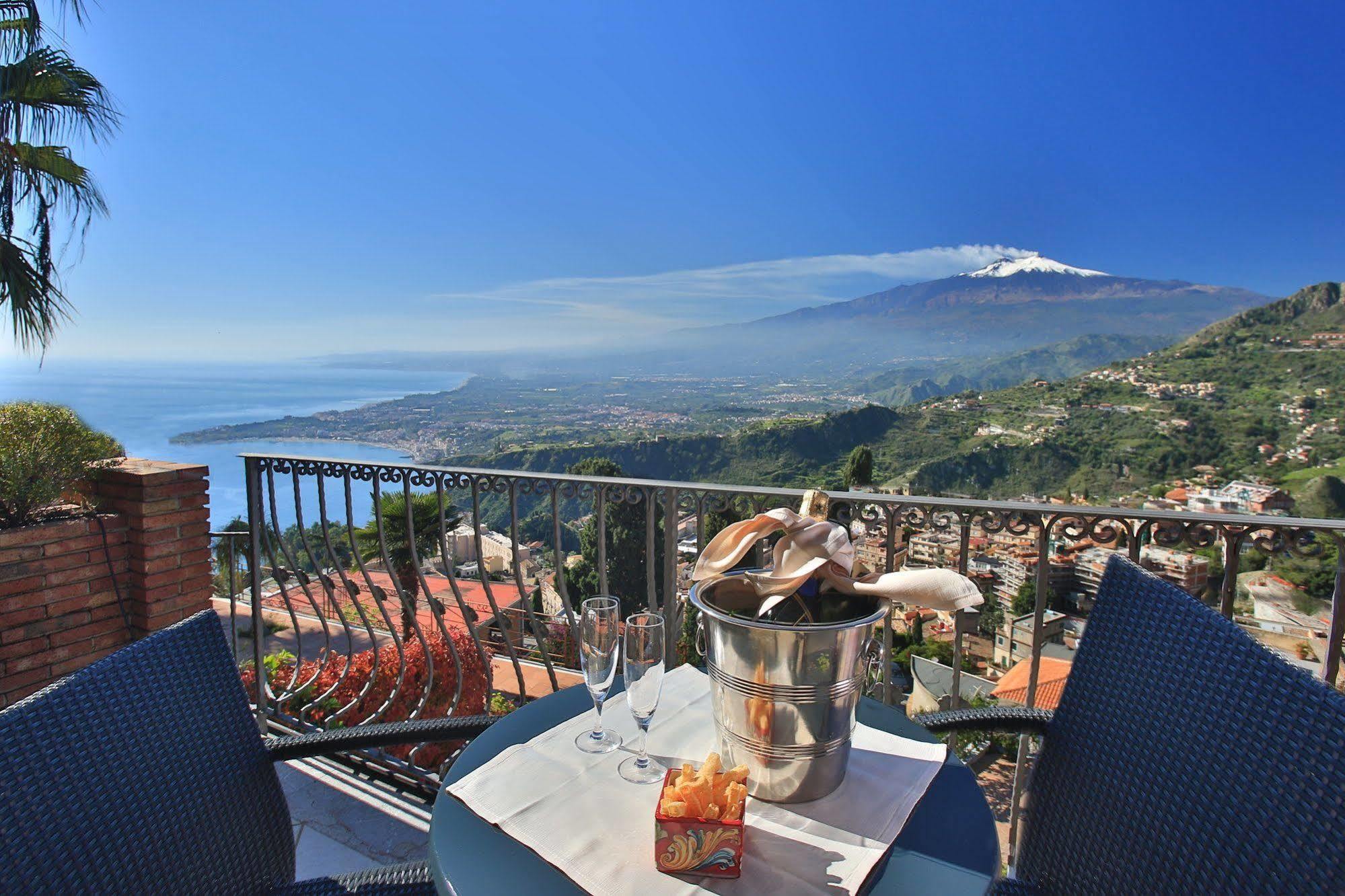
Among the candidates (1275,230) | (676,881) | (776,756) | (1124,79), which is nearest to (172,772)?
(676,881)

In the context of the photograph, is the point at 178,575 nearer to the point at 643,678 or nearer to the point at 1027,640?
the point at 643,678

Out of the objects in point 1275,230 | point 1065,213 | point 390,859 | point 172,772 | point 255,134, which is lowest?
point 390,859

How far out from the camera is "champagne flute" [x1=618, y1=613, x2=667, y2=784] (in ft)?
3.08

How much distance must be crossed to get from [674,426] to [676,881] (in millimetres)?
17697

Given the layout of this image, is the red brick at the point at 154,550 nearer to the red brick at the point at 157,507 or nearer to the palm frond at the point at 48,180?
the red brick at the point at 157,507

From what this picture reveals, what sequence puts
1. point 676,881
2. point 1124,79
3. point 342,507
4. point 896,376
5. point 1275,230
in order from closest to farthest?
point 676,881
point 342,507
point 896,376
point 1124,79
point 1275,230

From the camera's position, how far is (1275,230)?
56062mm

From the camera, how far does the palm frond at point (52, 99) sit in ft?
17.7

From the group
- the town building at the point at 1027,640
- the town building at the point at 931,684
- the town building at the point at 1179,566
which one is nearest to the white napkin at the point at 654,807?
the town building at the point at 1027,640

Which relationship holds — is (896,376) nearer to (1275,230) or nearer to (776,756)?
(776,756)

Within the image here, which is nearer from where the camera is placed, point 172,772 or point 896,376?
point 172,772

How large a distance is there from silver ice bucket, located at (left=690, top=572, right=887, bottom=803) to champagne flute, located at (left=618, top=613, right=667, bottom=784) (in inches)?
4.4

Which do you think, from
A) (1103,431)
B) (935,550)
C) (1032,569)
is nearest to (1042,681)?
(1032,569)

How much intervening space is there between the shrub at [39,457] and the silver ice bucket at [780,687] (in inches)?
129
